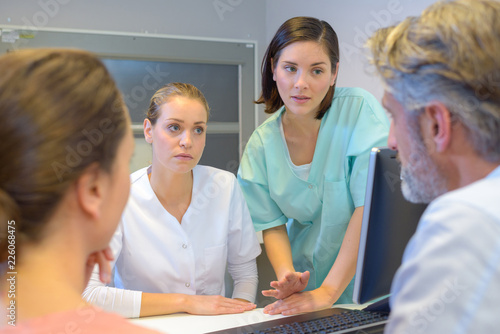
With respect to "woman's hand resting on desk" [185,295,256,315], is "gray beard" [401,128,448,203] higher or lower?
higher

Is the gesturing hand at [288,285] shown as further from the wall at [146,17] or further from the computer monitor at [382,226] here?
the wall at [146,17]

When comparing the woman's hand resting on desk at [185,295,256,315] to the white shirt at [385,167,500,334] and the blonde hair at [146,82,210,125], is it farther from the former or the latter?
the white shirt at [385,167,500,334]

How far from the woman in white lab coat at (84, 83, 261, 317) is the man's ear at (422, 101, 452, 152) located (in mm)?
993

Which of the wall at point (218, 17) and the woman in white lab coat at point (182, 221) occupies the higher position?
the wall at point (218, 17)

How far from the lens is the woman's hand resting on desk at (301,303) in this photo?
1.39 metres

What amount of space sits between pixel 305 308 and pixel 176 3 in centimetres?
237

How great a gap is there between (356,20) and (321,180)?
3.51 feet

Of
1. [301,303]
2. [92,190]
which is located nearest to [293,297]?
[301,303]

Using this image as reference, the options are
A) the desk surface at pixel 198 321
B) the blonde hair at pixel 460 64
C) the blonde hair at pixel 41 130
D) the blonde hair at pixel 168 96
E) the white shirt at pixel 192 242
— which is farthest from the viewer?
the blonde hair at pixel 168 96

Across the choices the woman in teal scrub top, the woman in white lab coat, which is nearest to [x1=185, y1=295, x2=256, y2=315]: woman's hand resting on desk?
the woman in white lab coat

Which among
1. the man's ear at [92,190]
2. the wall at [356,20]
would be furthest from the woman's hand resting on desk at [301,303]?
the wall at [356,20]

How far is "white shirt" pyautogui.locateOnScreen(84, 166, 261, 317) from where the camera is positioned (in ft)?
5.37

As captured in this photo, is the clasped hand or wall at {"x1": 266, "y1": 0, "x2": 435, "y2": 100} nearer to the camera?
the clasped hand

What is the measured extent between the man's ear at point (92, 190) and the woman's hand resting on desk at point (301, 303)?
87cm
